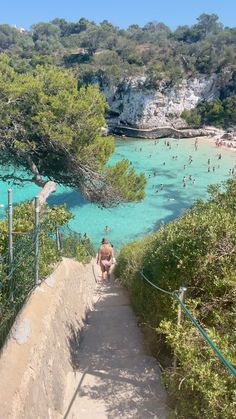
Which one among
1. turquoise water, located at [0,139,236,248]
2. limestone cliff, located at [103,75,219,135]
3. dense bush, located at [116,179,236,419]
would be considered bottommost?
turquoise water, located at [0,139,236,248]

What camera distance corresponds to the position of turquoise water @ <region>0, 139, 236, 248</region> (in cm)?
2608

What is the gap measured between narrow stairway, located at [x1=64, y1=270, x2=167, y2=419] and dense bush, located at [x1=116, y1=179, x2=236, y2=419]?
52 cm

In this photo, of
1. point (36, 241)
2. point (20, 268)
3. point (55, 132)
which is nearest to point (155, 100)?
point (55, 132)

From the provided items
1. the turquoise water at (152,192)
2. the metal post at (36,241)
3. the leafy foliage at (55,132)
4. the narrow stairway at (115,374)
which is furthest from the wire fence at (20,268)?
the turquoise water at (152,192)

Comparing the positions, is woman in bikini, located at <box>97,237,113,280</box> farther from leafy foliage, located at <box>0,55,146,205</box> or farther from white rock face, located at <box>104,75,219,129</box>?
white rock face, located at <box>104,75,219,129</box>

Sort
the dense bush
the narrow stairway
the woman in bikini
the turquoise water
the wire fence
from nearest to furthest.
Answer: the dense bush < the narrow stairway < the wire fence < the woman in bikini < the turquoise water

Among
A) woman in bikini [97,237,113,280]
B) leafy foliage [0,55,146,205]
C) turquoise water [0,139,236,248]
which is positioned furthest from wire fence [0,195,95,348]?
turquoise water [0,139,236,248]

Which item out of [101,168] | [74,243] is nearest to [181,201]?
[101,168]

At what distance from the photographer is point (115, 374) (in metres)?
6.12

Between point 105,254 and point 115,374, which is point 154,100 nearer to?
point 105,254

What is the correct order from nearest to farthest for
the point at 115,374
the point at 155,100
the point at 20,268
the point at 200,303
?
1. the point at 200,303
2. the point at 20,268
3. the point at 115,374
4. the point at 155,100

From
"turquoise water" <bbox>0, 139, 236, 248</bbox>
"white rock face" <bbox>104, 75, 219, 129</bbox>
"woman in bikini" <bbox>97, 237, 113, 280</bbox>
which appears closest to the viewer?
"woman in bikini" <bbox>97, 237, 113, 280</bbox>

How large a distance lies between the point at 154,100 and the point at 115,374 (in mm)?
66255

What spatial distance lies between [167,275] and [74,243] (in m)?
4.88
